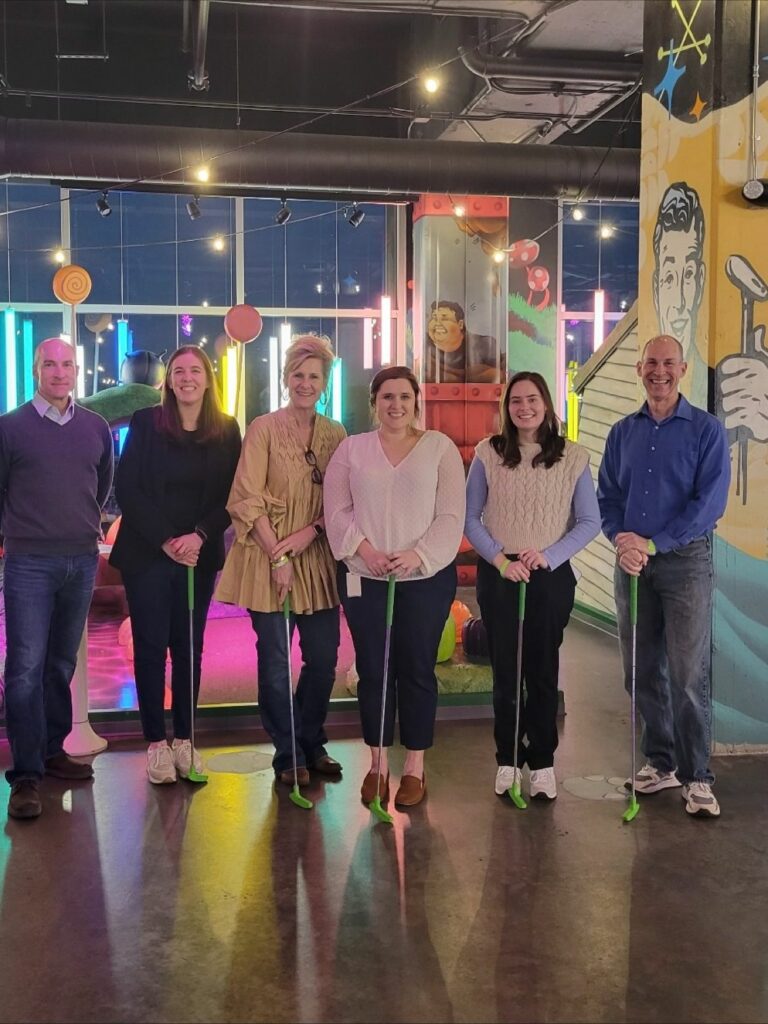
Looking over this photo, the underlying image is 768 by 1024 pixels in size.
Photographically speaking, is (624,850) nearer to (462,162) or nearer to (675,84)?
(675,84)

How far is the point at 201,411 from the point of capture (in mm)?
3740

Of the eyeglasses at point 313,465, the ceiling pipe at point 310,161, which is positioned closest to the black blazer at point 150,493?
the eyeglasses at point 313,465

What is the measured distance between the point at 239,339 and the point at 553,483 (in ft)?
17.8

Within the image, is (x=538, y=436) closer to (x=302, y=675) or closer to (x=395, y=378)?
(x=395, y=378)

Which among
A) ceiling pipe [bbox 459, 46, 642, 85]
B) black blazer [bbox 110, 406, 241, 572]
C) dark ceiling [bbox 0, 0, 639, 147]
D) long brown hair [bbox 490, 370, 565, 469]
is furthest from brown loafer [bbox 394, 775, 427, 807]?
dark ceiling [bbox 0, 0, 639, 147]

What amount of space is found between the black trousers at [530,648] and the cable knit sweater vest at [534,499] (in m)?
0.13

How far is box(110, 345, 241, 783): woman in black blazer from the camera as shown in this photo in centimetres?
367

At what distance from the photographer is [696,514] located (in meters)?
3.46

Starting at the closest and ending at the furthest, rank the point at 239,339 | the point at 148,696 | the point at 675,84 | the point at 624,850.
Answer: the point at 624,850 → the point at 148,696 → the point at 675,84 → the point at 239,339

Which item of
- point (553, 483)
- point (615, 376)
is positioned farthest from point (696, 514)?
point (615, 376)

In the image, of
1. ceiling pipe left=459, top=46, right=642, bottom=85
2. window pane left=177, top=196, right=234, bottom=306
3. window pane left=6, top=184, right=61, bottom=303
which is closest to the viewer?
ceiling pipe left=459, top=46, right=642, bottom=85

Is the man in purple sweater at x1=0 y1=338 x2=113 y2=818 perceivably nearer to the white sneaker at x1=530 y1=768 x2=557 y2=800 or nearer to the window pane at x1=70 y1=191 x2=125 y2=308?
the white sneaker at x1=530 y1=768 x2=557 y2=800

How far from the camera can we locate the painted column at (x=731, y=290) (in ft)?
13.4

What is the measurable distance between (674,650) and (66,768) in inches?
90.9
